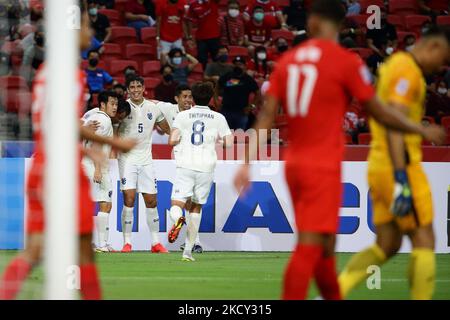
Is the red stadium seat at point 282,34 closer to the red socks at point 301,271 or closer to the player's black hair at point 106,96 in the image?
the player's black hair at point 106,96

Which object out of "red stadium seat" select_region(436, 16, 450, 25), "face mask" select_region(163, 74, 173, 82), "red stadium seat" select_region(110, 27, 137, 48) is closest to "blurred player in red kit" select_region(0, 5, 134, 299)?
"face mask" select_region(163, 74, 173, 82)

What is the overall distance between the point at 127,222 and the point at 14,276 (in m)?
6.80

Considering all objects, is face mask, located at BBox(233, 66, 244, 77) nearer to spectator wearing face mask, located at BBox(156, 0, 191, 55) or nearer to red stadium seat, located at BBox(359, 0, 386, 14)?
spectator wearing face mask, located at BBox(156, 0, 191, 55)

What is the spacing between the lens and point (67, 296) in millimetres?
5598

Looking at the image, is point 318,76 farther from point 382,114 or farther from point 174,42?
point 174,42

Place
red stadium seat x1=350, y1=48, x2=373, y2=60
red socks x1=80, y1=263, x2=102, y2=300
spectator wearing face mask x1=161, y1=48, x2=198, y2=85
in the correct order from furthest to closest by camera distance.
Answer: red stadium seat x1=350, y1=48, x2=373, y2=60 → spectator wearing face mask x1=161, y1=48, x2=198, y2=85 → red socks x1=80, y1=263, x2=102, y2=300

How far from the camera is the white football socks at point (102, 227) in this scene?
13.3 m

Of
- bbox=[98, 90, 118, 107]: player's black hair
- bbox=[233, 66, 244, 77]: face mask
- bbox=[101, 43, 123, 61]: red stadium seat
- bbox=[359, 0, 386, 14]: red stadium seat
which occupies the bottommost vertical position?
bbox=[98, 90, 118, 107]: player's black hair

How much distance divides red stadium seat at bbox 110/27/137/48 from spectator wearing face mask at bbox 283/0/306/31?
2.93 meters

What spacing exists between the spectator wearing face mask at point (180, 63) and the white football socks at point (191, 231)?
5.59 metres

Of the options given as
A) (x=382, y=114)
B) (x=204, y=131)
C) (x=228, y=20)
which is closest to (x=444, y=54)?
(x=382, y=114)

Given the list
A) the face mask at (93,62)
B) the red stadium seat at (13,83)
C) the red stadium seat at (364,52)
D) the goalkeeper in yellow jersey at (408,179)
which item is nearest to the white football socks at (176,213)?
the red stadium seat at (13,83)

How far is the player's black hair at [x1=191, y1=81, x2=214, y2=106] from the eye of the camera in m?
12.5

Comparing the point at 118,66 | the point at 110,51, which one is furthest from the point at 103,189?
the point at 110,51
